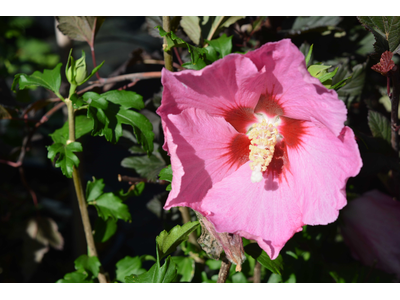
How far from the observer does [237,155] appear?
2.10 ft

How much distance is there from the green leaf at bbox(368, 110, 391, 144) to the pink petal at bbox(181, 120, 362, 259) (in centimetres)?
23

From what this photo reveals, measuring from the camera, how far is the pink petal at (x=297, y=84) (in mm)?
455

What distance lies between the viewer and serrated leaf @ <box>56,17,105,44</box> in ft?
2.65

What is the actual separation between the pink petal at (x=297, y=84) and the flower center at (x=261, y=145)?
9 cm

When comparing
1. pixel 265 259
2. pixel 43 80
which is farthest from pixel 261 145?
pixel 43 80

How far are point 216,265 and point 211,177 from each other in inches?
14.5

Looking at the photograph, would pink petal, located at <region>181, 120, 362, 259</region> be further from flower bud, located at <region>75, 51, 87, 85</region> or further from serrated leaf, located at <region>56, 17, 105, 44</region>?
serrated leaf, located at <region>56, 17, 105, 44</region>

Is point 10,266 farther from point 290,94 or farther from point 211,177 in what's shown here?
point 290,94

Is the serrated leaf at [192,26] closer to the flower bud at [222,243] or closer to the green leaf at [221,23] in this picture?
the green leaf at [221,23]

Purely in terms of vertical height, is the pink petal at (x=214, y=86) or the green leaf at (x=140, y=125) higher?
the pink petal at (x=214, y=86)

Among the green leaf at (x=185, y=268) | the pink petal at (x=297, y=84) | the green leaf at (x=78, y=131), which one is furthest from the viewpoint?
the green leaf at (x=185, y=268)

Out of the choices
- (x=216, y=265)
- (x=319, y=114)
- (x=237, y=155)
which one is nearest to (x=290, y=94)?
(x=319, y=114)

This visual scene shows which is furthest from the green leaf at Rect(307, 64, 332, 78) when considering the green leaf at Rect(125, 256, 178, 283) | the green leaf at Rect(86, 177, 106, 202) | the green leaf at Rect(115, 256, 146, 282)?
the green leaf at Rect(115, 256, 146, 282)

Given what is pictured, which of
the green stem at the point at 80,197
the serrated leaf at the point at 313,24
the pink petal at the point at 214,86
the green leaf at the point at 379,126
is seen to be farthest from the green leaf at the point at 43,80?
the green leaf at the point at 379,126
